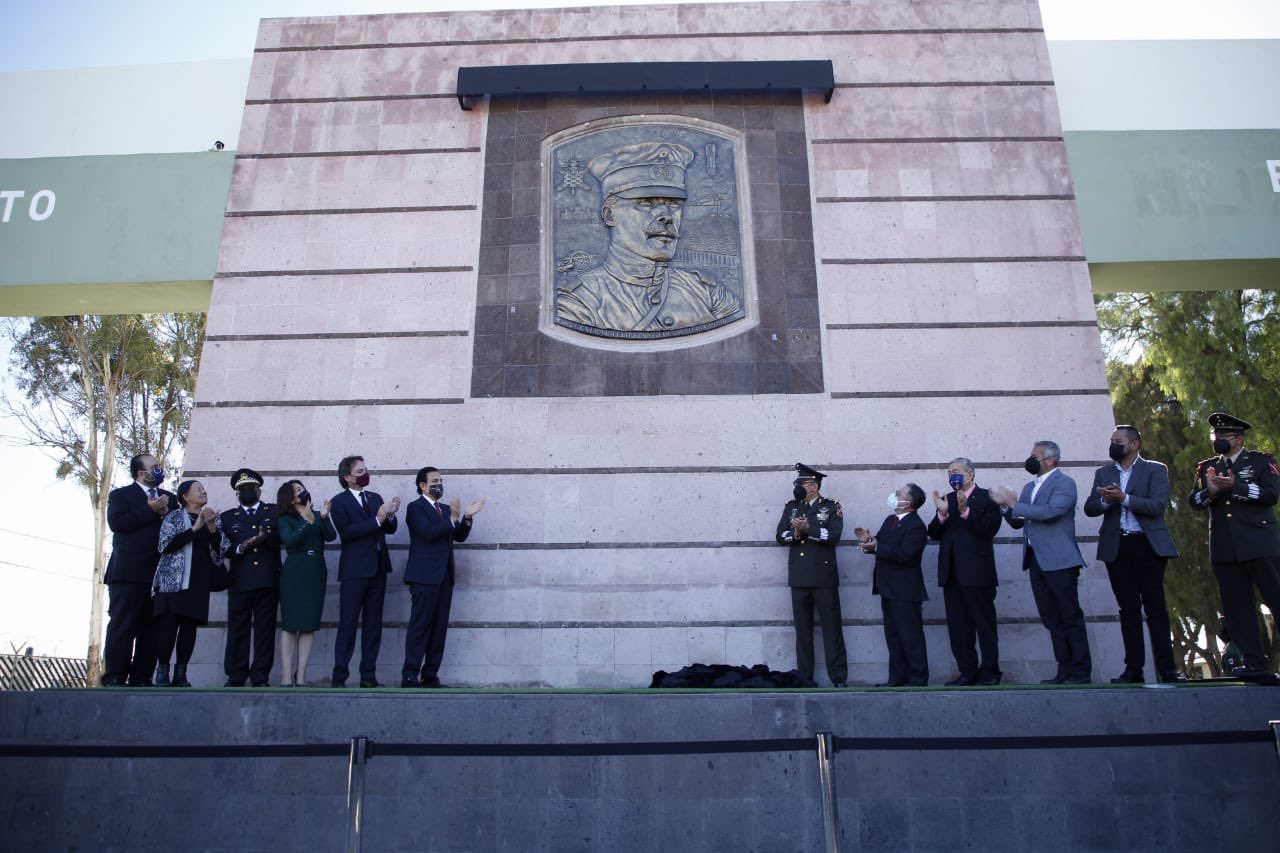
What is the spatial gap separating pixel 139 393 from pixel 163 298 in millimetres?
11141

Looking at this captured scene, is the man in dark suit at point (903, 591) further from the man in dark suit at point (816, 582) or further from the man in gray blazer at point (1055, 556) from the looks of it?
the man in gray blazer at point (1055, 556)

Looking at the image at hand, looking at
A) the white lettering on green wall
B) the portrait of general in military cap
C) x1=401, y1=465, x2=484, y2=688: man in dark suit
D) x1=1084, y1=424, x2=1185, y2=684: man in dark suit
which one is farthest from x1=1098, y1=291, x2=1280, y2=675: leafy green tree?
the white lettering on green wall

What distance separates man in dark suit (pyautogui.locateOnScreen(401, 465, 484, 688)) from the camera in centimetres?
827

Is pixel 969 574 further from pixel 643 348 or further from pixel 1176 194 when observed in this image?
pixel 1176 194

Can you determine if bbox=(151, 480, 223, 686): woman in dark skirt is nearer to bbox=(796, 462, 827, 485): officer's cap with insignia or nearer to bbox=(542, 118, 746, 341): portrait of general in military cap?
bbox=(542, 118, 746, 341): portrait of general in military cap

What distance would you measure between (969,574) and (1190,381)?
8.74 m

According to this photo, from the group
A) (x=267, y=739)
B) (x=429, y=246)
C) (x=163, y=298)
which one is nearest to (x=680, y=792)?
(x=267, y=739)

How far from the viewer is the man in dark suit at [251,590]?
8.20 meters

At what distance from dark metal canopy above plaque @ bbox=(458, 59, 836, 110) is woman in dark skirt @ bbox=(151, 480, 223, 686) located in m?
5.32

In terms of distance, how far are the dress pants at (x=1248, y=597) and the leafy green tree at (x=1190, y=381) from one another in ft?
26.2

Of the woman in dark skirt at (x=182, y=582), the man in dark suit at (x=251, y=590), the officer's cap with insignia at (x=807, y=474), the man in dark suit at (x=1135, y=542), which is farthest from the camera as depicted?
the officer's cap with insignia at (x=807, y=474)

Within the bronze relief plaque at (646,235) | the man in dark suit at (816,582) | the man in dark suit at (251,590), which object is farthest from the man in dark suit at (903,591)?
the man in dark suit at (251,590)

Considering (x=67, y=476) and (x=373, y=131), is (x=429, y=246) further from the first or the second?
(x=67, y=476)

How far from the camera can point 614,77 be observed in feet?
34.7
